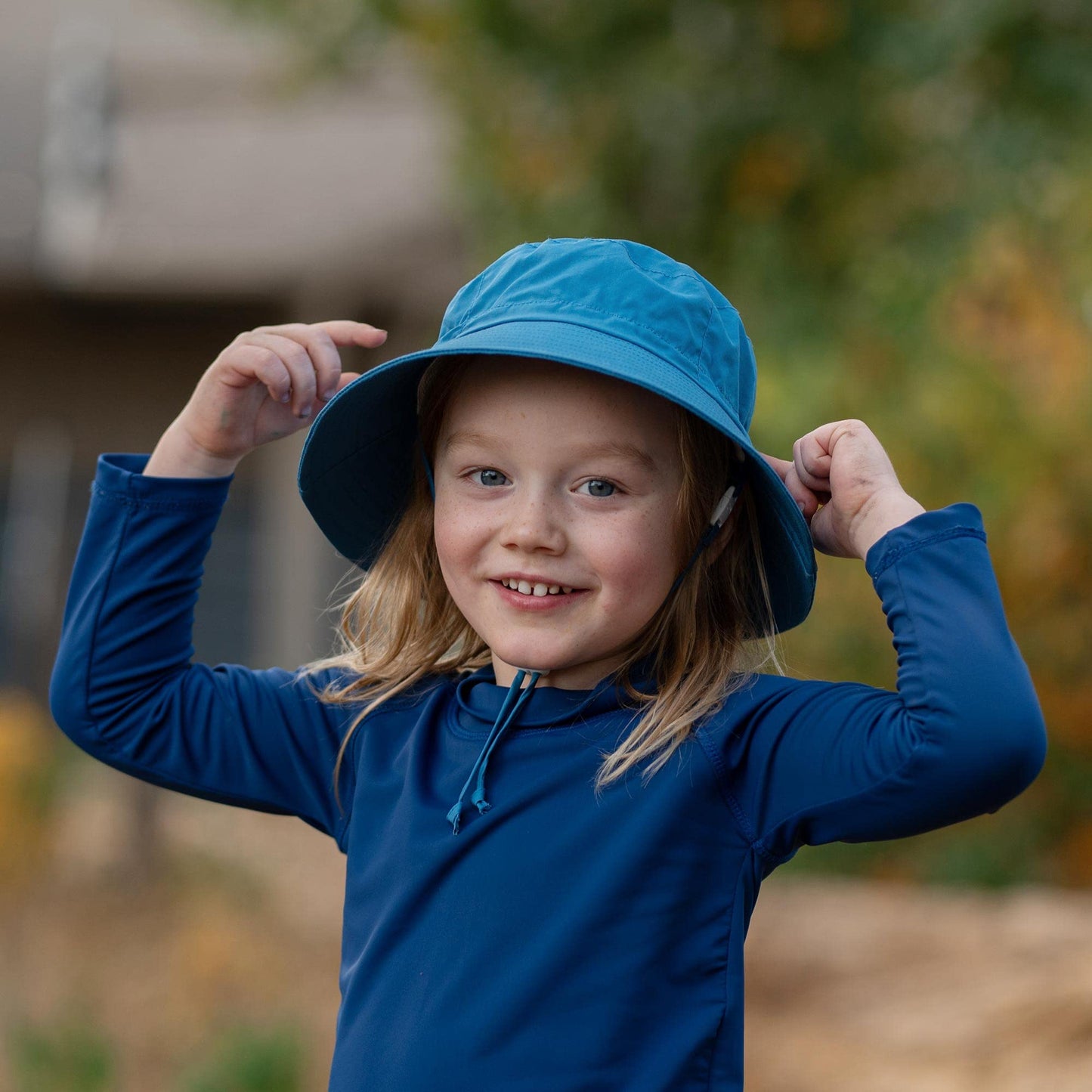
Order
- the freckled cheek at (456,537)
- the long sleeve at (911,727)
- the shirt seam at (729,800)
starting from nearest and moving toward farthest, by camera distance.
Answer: the long sleeve at (911,727) → the shirt seam at (729,800) → the freckled cheek at (456,537)

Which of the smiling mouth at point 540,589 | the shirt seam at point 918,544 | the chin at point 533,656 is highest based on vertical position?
the shirt seam at point 918,544

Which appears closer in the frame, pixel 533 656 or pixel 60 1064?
pixel 533 656

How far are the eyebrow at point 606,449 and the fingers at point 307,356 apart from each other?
0.20 meters

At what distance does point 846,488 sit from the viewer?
1.52m

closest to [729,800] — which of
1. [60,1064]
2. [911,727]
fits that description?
[911,727]

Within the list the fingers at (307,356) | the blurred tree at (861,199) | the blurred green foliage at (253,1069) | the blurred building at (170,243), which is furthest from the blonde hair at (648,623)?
the blurred building at (170,243)

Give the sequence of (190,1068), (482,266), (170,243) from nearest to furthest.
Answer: (190,1068)
(482,266)
(170,243)

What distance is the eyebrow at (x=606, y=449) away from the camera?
4.90 ft

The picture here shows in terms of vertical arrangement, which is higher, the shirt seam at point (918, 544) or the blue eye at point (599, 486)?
the blue eye at point (599, 486)

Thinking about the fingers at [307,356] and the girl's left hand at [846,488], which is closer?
the girl's left hand at [846,488]

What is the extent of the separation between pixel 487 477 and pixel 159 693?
482 mm

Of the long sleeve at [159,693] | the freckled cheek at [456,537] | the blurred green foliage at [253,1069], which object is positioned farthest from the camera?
the blurred green foliage at [253,1069]

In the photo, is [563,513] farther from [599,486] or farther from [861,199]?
[861,199]

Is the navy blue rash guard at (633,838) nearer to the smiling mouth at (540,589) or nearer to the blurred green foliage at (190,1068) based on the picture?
the smiling mouth at (540,589)
